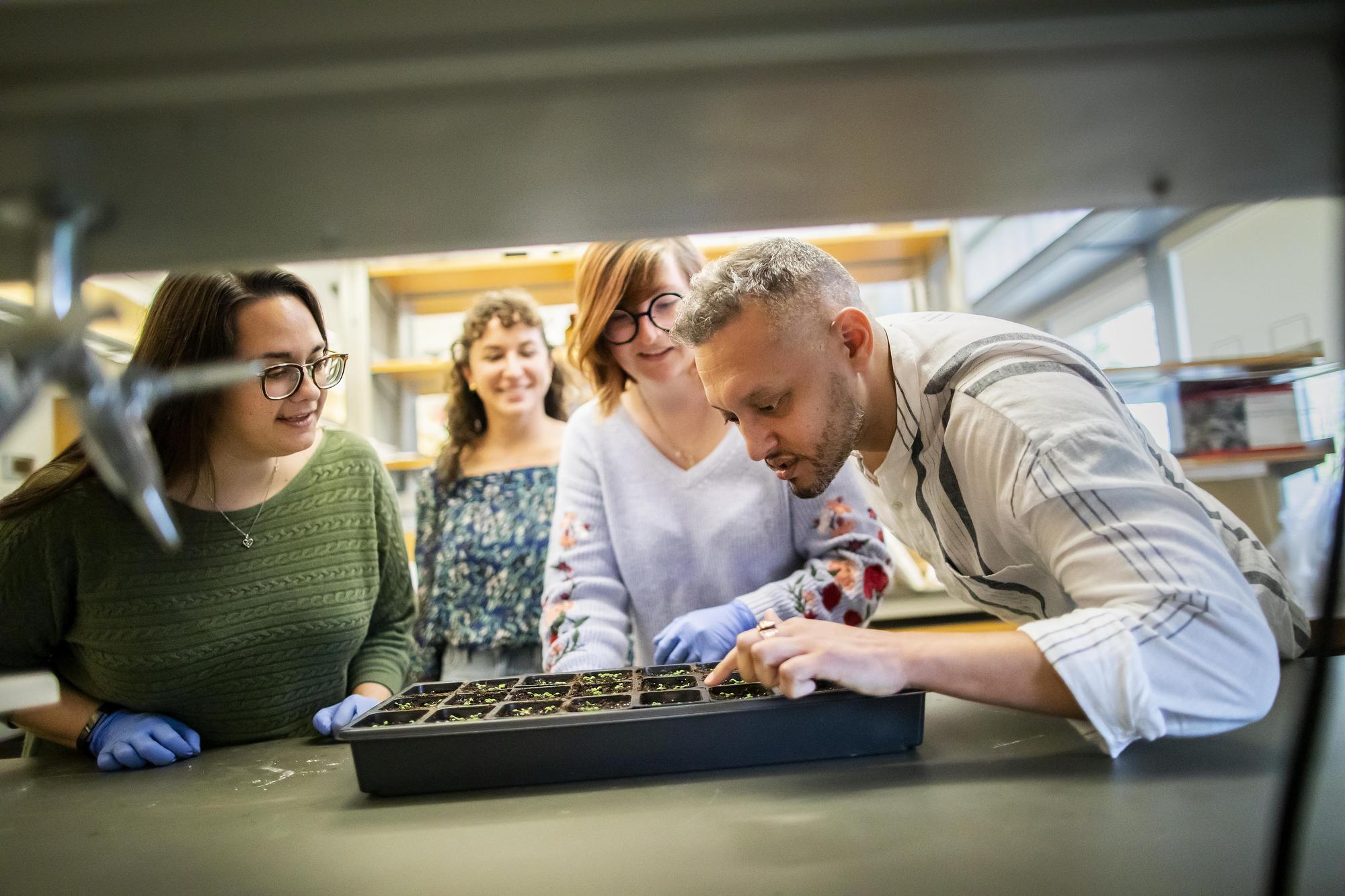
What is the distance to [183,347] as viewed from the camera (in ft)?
3.70

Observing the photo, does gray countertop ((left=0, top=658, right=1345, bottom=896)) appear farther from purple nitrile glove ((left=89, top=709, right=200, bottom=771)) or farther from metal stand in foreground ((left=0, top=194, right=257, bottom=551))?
metal stand in foreground ((left=0, top=194, right=257, bottom=551))

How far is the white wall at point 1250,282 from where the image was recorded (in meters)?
2.52

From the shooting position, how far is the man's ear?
1031 millimetres

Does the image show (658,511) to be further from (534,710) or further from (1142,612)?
(1142,612)

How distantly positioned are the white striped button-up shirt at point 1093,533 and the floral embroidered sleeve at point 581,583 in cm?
63

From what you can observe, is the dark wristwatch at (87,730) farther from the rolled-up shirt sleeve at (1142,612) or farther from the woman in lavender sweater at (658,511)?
the rolled-up shirt sleeve at (1142,612)

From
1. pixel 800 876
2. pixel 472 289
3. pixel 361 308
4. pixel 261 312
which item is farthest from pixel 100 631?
pixel 472 289

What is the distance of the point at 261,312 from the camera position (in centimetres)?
115

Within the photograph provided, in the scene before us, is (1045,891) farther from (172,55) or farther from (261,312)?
(261,312)

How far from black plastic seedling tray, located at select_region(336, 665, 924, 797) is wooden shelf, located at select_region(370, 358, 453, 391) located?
236 cm

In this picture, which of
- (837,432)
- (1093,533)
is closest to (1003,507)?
(1093,533)

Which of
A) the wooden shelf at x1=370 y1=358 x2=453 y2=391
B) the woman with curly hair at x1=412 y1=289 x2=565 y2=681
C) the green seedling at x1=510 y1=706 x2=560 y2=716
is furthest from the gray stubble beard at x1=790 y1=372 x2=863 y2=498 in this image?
the wooden shelf at x1=370 y1=358 x2=453 y2=391

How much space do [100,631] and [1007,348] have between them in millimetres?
1213

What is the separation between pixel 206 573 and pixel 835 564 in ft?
3.11
